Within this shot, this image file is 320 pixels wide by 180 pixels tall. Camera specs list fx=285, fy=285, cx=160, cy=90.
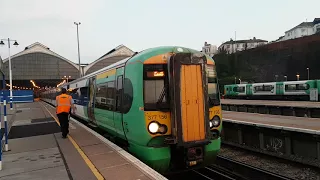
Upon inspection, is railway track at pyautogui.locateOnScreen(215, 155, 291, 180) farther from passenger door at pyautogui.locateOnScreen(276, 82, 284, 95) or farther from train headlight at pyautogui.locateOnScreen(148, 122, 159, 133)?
passenger door at pyautogui.locateOnScreen(276, 82, 284, 95)

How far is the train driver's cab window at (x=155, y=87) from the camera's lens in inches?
238

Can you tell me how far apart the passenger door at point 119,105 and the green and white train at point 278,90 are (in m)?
31.7

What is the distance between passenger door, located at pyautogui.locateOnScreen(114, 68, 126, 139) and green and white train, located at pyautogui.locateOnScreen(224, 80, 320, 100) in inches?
1248

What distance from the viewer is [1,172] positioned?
6184 millimetres

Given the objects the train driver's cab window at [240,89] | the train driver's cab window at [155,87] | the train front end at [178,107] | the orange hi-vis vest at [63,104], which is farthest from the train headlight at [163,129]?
the train driver's cab window at [240,89]

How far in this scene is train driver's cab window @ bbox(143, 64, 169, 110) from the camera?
238 inches

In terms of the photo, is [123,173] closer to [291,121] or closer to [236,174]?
[236,174]

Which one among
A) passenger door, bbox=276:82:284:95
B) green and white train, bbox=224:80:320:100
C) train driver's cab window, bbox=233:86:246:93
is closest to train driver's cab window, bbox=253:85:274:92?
green and white train, bbox=224:80:320:100

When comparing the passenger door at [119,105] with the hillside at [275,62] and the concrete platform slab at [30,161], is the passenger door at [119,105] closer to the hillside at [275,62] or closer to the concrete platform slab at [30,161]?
the concrete platform slab at [30,161]

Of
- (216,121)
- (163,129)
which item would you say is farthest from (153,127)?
(216,121)

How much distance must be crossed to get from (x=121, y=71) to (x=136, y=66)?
114 cm

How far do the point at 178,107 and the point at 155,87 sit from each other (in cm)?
73

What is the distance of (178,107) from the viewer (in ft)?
19.1

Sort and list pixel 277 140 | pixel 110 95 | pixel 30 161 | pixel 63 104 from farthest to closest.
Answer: pixel 277 140
pixel 63 104
pixel 110 95
pixel 30 161
